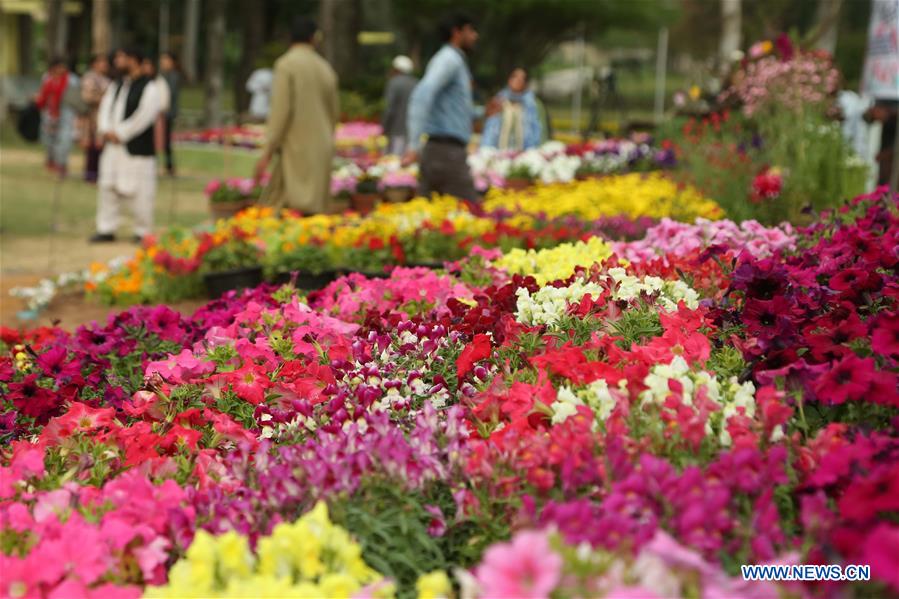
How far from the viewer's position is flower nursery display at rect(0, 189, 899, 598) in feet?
7.28

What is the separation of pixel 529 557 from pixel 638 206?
7.30 m

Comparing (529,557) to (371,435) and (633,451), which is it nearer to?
(633,451)

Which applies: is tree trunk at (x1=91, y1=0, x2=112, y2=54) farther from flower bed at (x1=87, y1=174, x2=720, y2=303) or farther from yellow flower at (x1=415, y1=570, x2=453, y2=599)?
yellow flower at (x1=415, y1=570, x2=453, y2=599)

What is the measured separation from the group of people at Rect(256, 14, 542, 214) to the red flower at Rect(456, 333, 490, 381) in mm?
5926

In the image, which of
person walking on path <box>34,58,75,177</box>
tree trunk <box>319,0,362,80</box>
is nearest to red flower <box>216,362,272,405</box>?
person walking on path <box>34,58,75,177</box>

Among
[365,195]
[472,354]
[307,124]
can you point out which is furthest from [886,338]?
[365,195]

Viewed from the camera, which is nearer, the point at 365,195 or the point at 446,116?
the point at 446,116

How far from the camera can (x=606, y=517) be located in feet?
7.24

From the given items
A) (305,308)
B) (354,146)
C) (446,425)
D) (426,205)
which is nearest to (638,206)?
(426,205)

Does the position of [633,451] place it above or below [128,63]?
below

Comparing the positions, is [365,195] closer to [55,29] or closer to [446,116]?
[446,116]

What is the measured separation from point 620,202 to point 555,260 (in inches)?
173

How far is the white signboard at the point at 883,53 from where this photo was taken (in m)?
9.70

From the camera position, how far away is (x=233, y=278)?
8.30m
